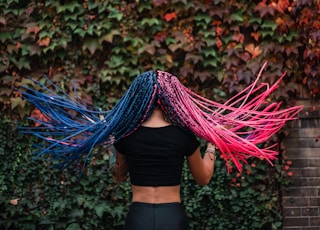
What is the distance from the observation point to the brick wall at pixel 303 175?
4.96 m

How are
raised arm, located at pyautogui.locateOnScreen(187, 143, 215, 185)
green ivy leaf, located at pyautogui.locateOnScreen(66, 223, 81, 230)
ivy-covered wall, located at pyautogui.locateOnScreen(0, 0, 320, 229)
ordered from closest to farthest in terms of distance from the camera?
raised arm, located at pyautogui.locateOnScreen(187, 143, 215, 185) → green ivy leaf, located at pyautogui.locateOnScreen(66, 223, 81, 230) → ivy-covered wall, located at pyautogui.locateOnScreen(0, 0, 320, 229)

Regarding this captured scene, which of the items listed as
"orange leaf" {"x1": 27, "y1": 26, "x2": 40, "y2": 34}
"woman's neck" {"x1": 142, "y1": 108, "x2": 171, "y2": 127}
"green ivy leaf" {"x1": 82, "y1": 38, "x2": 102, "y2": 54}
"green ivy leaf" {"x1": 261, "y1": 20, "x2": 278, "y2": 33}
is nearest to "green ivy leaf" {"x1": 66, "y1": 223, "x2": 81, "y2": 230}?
"green ivy leaf" {"x1": 82, "y1": 38, "x2": 102, "y2": 54}

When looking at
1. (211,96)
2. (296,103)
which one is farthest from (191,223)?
(296,103)

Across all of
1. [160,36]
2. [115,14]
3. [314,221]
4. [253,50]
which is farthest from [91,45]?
[314,221]

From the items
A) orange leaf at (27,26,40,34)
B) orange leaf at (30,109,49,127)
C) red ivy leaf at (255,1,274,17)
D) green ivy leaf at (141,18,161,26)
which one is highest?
red ivy leaf at (255,1,274,17)

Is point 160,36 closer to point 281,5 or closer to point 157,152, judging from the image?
point 281,5

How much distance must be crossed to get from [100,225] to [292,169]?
199 cm

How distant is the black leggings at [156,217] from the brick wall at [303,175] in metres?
2.72

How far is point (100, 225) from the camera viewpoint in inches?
189

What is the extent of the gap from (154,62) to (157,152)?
2631mm

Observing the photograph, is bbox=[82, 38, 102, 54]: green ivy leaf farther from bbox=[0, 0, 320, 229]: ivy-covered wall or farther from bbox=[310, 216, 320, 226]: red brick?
bbox=[310, 216, 320, 226]: red brick

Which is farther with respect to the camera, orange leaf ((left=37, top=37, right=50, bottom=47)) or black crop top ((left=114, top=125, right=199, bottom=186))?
orange leaf ((left=37, top=37, right=50, bottom=47))

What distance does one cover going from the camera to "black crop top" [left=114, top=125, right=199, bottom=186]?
2.48 meters

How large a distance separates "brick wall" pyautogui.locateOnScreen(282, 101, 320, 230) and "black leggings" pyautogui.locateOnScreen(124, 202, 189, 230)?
272 centimetres
